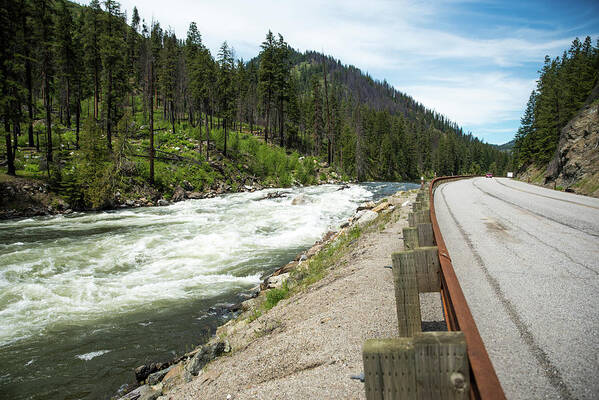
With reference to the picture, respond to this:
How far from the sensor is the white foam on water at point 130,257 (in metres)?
8.41

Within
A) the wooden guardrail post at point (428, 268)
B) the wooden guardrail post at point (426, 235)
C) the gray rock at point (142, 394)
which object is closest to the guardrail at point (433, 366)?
the wooden guardrail post at point (428, 268)

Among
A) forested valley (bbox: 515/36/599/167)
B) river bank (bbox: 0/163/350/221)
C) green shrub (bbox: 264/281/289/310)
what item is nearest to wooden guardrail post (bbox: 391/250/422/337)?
green shrub (bbox: 264/281/289/310)

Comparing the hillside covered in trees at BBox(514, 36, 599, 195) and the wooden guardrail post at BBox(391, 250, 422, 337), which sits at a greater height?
the hillside covered in trees at BBox(514, 36, 599, 195)

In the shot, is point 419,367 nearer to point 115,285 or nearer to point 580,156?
point 115,285

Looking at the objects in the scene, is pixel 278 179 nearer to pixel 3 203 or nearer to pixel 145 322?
pixel 3 203

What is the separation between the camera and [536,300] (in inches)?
155

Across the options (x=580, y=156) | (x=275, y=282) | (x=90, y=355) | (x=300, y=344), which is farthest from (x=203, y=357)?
(x=580, y=156)

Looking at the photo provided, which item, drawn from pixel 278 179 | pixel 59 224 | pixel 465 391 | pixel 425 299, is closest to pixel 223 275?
pixel 425 299

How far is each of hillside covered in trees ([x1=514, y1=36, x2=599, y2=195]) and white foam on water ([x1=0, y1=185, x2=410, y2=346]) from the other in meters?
21.5

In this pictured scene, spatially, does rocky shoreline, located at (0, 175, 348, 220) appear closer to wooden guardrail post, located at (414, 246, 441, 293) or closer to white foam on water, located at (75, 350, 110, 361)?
white foam on water, located at (75, 350, 110, 361)

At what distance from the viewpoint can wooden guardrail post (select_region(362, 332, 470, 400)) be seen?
4.64 feet

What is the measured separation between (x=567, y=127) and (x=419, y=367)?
4146 centimetres

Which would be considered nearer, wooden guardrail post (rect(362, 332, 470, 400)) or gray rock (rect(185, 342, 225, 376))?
wooden guardrail post (rect(362, 332, 470, 400))

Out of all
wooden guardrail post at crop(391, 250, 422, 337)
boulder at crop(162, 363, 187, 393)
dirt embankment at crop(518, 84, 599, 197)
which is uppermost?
dirt embankment at crop(518, 84, 599, 197)
